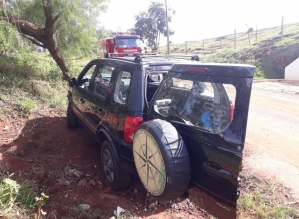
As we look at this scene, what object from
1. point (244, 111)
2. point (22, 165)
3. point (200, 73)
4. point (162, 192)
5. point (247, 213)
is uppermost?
point (200, 73)

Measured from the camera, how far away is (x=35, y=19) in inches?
358

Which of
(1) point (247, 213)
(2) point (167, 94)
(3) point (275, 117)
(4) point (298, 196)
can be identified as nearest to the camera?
(2) point (167, 94)

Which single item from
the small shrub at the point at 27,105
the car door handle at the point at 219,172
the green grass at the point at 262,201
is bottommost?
the green grass at the point at 262,201

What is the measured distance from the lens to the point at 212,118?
2.34m

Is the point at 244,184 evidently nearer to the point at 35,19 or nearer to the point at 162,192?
the point at 162,192

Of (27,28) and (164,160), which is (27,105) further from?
(164,160)

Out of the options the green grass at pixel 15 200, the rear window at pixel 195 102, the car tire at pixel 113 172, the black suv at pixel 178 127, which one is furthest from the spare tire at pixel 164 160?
the green grass at pixel 15 200

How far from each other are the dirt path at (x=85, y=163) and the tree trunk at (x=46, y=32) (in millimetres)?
3377

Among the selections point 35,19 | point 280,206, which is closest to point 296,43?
point 35,19

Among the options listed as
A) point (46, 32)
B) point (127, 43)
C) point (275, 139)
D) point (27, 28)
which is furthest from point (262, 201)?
point (127, 43)

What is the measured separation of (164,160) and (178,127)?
0.44 meters

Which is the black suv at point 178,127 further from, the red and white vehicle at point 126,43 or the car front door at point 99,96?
the red and white vehicle at point 126,43

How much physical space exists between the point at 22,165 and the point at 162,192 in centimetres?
273

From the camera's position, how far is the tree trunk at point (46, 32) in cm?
816
